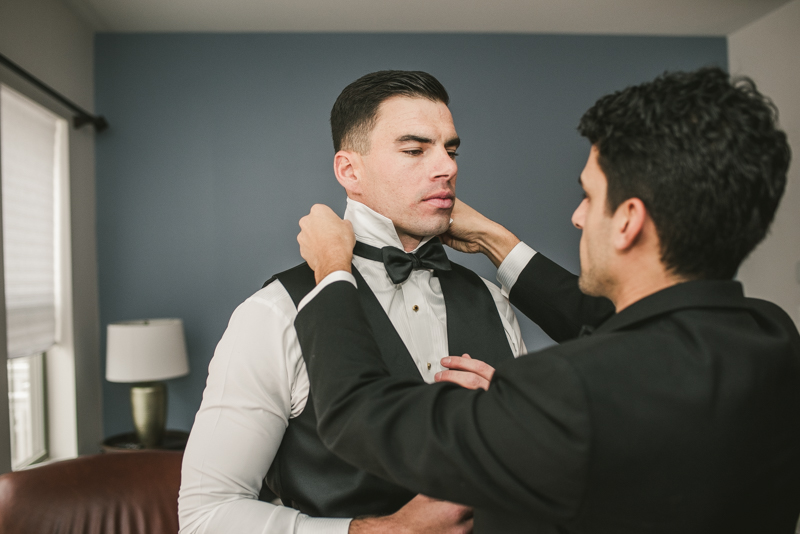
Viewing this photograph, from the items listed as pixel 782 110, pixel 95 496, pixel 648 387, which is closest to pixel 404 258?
pixel 648 387

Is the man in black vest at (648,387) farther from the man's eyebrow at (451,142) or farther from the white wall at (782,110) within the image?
the white wall at (782,110)

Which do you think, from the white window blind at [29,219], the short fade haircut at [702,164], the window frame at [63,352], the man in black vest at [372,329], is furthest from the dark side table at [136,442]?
the short fade haircut at [702,164]

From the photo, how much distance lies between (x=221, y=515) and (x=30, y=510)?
2.65 feet

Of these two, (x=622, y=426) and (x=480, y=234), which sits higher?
(x=480, y=234)

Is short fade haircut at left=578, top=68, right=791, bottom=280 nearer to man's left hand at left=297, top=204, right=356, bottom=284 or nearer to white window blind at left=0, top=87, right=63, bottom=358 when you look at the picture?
man's left hand at left=297, top=204, right=356, bottom=284

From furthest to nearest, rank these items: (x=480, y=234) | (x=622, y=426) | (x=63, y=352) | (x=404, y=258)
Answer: (x=63, y=352) → (x=480, y=234) → (x=404, y=258) → (x=622, y=426)

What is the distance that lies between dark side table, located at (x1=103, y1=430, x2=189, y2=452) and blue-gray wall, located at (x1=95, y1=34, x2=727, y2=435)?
16.0 inches

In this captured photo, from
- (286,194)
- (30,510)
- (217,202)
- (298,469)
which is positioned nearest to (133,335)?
(217,202)

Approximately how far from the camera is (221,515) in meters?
0.97

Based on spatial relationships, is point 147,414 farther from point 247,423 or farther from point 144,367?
point 247,423

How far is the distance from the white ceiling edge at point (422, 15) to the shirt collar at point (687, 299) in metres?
2.99

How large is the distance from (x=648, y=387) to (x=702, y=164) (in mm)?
316

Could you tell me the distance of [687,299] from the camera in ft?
2.54

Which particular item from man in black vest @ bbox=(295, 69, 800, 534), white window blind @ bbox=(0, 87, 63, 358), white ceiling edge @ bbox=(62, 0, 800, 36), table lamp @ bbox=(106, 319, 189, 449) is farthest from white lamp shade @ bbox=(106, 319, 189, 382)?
man in black vest @ bbox=(295, 69, 800, 534)
